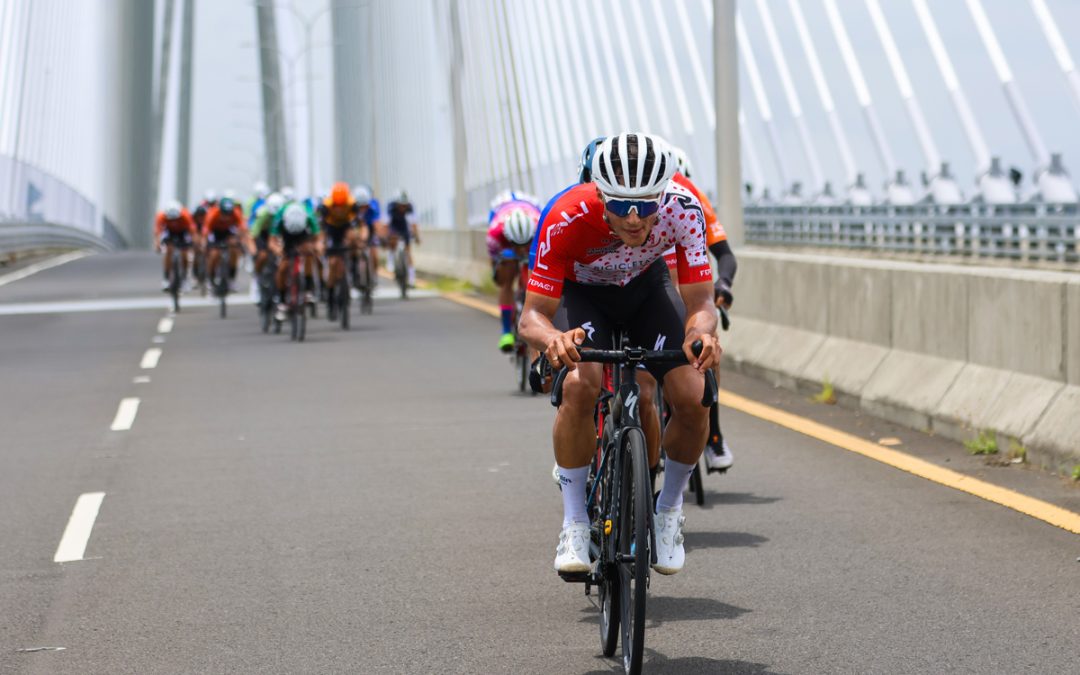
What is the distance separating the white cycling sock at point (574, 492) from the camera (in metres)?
5.86

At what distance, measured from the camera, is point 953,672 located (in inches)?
207

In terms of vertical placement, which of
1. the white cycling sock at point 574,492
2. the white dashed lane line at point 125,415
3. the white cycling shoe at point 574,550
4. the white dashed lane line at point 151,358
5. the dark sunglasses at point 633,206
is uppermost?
the dark sunglasses at point 633,206

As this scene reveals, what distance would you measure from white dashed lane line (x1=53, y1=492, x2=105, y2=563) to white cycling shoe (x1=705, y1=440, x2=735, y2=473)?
2819 millimetres

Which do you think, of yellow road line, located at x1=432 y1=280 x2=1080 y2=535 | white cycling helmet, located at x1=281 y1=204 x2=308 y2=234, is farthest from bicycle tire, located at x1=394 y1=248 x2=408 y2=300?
yellow road line, located at x1=432 y1=280 x2=1080 y2=535

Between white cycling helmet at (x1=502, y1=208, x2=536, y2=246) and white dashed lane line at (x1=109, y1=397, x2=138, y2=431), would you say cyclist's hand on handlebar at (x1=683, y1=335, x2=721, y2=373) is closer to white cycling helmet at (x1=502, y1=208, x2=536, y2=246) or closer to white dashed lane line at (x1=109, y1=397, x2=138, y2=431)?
white dashed lane line at (x1=109, y1=397, x2=138, y2=431)

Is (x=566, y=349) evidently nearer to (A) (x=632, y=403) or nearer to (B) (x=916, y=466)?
(A) (x=632, y=403)

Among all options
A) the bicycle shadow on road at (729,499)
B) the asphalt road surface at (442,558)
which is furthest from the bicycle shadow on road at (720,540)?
Result: the bicycle shadow on road at (729,499)

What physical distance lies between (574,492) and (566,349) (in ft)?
2.06

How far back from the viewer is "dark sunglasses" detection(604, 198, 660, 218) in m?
5.53

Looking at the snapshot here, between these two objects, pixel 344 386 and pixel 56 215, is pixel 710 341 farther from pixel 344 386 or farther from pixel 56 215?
pixel 56 215

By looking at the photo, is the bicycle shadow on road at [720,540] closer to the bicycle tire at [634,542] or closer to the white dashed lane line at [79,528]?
the bicycle tire at [634,542]

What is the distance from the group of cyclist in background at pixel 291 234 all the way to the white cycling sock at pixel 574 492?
601 inches

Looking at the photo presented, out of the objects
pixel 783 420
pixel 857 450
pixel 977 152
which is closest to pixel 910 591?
pixel 857 450

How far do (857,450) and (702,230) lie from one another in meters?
4.33
